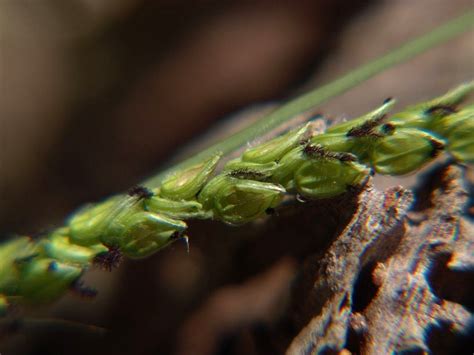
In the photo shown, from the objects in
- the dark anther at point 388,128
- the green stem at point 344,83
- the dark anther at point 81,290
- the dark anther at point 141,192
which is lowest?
the dark anther at point 81,290

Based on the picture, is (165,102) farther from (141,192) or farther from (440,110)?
(440,110)

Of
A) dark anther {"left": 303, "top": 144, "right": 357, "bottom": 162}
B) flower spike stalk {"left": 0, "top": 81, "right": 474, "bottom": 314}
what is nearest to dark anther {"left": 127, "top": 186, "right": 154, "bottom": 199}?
flower spike stalk {"left": 0, "top": 81, "right": 474, "bottom": 314}

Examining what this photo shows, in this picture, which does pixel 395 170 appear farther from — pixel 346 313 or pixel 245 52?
pixel 245 52

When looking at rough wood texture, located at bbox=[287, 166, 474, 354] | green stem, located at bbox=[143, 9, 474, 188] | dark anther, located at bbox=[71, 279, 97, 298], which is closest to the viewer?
rough wood texture, located at bbox=[287, 166, 474, 354]

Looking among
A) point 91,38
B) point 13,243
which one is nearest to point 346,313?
point 13,243

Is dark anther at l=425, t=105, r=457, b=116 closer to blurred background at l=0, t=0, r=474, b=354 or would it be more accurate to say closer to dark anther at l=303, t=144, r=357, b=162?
dark anther at l=303, t=144, r=357, b=162

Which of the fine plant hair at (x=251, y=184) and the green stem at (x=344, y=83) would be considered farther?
the green stem at (x=344, y=83)

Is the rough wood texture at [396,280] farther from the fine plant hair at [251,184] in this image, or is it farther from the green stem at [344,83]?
the green stem at [344,83]

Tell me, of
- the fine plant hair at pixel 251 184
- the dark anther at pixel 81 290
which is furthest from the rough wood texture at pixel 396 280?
the dark anther at pixel 81 290
